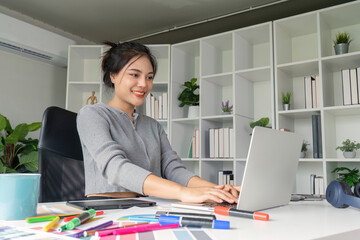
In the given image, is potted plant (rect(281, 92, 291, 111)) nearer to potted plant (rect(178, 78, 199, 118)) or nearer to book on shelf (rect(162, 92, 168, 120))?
potted plant (rect(178, 78, 199, 118))

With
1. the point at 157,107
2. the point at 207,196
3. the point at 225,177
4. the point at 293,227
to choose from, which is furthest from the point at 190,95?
the point at 293,227

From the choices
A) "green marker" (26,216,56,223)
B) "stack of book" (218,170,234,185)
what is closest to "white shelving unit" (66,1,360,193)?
"stack of book" (218,170,234,185)

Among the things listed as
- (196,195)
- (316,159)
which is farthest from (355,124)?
(196,195)

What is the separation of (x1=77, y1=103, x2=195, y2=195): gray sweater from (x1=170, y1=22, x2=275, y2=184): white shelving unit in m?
1.44

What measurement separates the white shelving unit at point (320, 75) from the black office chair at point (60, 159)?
1723mm

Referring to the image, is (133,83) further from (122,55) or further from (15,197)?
(15,197)

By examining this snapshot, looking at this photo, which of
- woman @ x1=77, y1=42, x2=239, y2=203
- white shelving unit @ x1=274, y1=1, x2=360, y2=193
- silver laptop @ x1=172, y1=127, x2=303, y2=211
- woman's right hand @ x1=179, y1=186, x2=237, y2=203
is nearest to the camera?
silver laptop @ x1=172, y1=127, x2=303, y2=211

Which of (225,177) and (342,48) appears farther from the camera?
(225,177)

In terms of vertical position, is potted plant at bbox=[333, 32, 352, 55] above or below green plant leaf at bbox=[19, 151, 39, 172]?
above

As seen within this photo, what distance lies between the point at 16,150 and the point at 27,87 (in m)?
0.76

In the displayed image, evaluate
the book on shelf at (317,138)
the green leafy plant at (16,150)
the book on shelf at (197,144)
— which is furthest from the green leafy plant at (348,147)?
the green leafy plant at (16,150)

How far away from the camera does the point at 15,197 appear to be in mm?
712

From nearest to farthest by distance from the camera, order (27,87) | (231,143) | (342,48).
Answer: (342,48)
(231,143)
(27,87)

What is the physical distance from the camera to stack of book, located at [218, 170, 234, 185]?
3.06 meters
